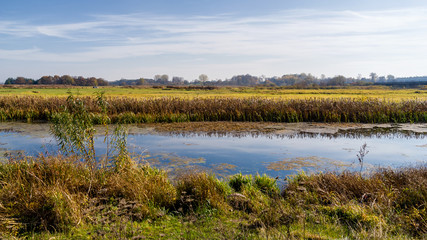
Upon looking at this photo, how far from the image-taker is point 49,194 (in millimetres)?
5758

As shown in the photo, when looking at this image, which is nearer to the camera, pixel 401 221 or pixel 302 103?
pixel 401 221

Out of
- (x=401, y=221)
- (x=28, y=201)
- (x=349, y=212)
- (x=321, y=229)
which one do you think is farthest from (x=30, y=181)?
(x=401, y=221)

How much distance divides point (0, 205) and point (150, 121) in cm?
1691

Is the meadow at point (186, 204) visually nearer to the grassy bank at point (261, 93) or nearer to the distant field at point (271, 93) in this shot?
the grassy bank at point (261, 93)

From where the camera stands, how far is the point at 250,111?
2320 cm

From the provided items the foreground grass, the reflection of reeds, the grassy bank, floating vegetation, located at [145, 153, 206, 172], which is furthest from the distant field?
the foreground grass

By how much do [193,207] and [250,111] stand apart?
17.0 metres

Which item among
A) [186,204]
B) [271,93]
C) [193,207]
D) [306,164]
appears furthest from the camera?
[271,93]

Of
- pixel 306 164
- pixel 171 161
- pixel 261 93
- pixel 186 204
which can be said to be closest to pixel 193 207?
pixel 186 204

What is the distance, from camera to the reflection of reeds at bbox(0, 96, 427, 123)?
2227 cm

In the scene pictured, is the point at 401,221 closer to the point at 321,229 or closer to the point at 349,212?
the point at 349,212

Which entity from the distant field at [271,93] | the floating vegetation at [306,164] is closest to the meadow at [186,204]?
the floating vegetation at [306,164]

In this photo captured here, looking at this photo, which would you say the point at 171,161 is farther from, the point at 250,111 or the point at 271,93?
the point at 271,93

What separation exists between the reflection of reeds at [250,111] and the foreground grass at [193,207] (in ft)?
48.3
